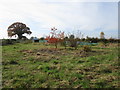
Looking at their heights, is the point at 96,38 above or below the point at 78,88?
above

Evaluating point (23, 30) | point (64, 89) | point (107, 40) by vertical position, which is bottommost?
point (64, 89)

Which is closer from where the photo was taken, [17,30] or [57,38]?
[57,38]

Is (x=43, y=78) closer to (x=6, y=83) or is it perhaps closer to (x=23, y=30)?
(x=6, y=83)

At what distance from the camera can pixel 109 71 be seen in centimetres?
335

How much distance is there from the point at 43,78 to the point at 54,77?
317mm

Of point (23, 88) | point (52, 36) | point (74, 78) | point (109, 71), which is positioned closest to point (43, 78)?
point (23, 88)

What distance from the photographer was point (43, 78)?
115 inches

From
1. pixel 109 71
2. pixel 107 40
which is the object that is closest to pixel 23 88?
pixel 109 71

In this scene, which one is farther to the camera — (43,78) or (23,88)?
(43,78)

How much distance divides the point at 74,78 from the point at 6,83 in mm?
1841

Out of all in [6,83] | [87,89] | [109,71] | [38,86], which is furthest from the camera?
[109,71]

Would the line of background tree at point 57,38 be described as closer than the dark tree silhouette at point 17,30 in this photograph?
Yes

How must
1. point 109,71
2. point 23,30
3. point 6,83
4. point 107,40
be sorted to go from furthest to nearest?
point 23,30, point 107,40, point 109,71, point 6,83

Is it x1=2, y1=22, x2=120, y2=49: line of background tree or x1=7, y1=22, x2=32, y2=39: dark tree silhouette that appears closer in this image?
x1=2, y1=22, x2=120, y2=49: line of background tree
